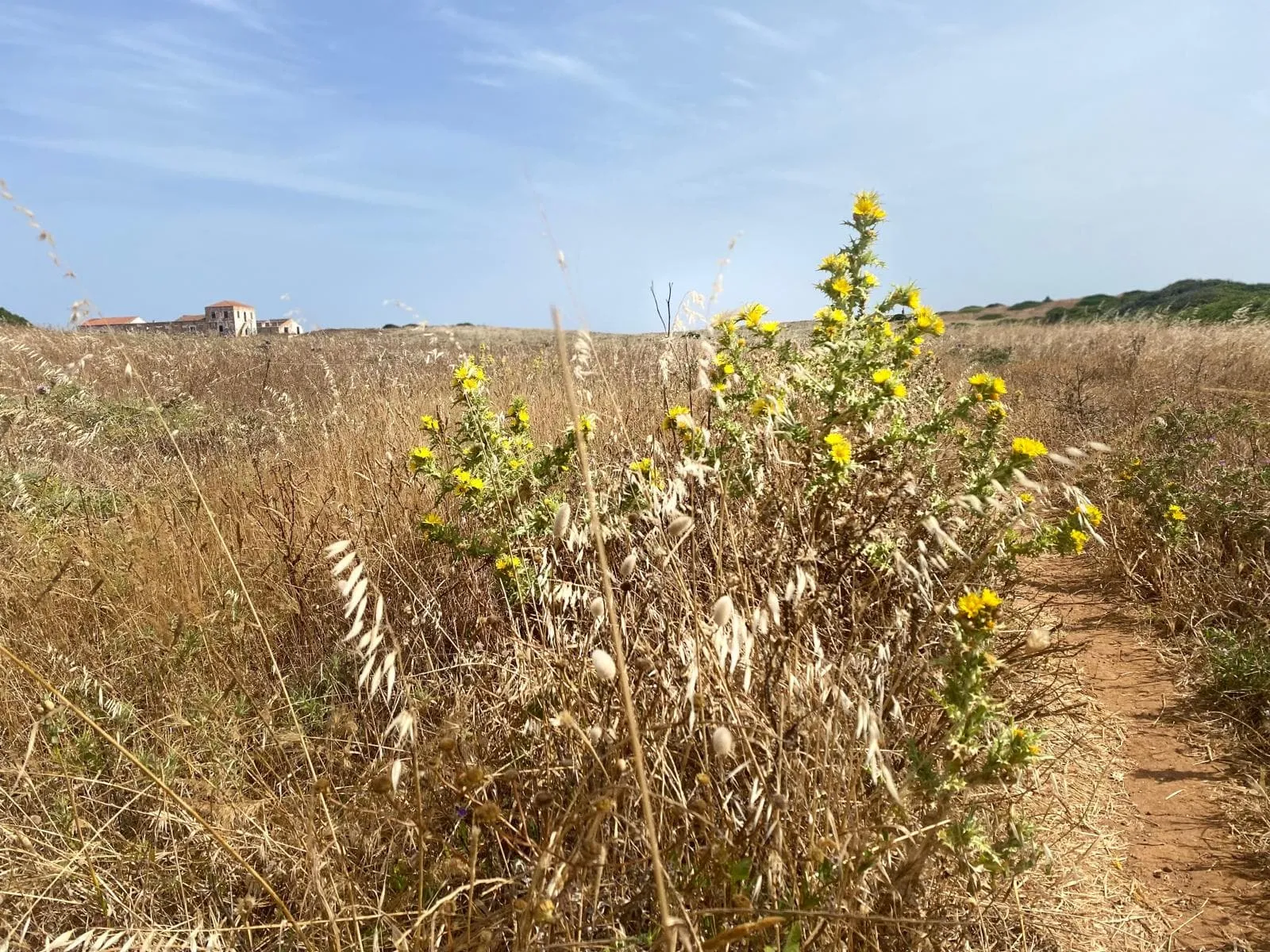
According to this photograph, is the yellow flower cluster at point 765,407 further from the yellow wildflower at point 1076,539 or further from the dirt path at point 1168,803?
the dirt path at point 1168,803

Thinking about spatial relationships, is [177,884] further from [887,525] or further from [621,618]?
[887,525]

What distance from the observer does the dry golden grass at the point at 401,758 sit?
4.59 ft

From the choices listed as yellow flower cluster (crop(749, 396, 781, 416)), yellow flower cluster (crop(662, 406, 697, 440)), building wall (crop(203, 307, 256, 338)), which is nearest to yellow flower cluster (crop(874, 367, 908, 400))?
yellow flower cluster (crop(749, 396, 781, 416))

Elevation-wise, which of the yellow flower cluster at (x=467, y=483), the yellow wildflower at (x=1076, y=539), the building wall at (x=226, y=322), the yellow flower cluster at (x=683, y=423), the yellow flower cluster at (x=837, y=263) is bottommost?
the yellow wildflower at (x=1076, y=539)

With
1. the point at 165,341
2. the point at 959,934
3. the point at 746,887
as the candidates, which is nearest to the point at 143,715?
the point at 746,887

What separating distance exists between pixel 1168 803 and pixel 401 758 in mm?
2365

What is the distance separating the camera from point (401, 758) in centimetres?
202

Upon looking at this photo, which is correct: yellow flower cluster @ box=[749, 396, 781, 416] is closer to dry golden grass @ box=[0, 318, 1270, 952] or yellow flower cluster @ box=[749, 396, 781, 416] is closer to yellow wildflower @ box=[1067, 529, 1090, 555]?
dry golden grass @ box=[0, 318, 1270, 952]

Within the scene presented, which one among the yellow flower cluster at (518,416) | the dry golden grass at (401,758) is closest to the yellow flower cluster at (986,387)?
the dry golden grass at (401,758)

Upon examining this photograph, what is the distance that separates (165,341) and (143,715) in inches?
599

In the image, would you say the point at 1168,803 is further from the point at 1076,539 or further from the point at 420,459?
the point at 420,459

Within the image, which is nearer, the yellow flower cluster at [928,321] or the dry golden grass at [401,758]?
the dry golden grass at [401,758]

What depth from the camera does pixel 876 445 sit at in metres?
2.53

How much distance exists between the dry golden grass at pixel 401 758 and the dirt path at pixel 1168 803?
177 millimetres
